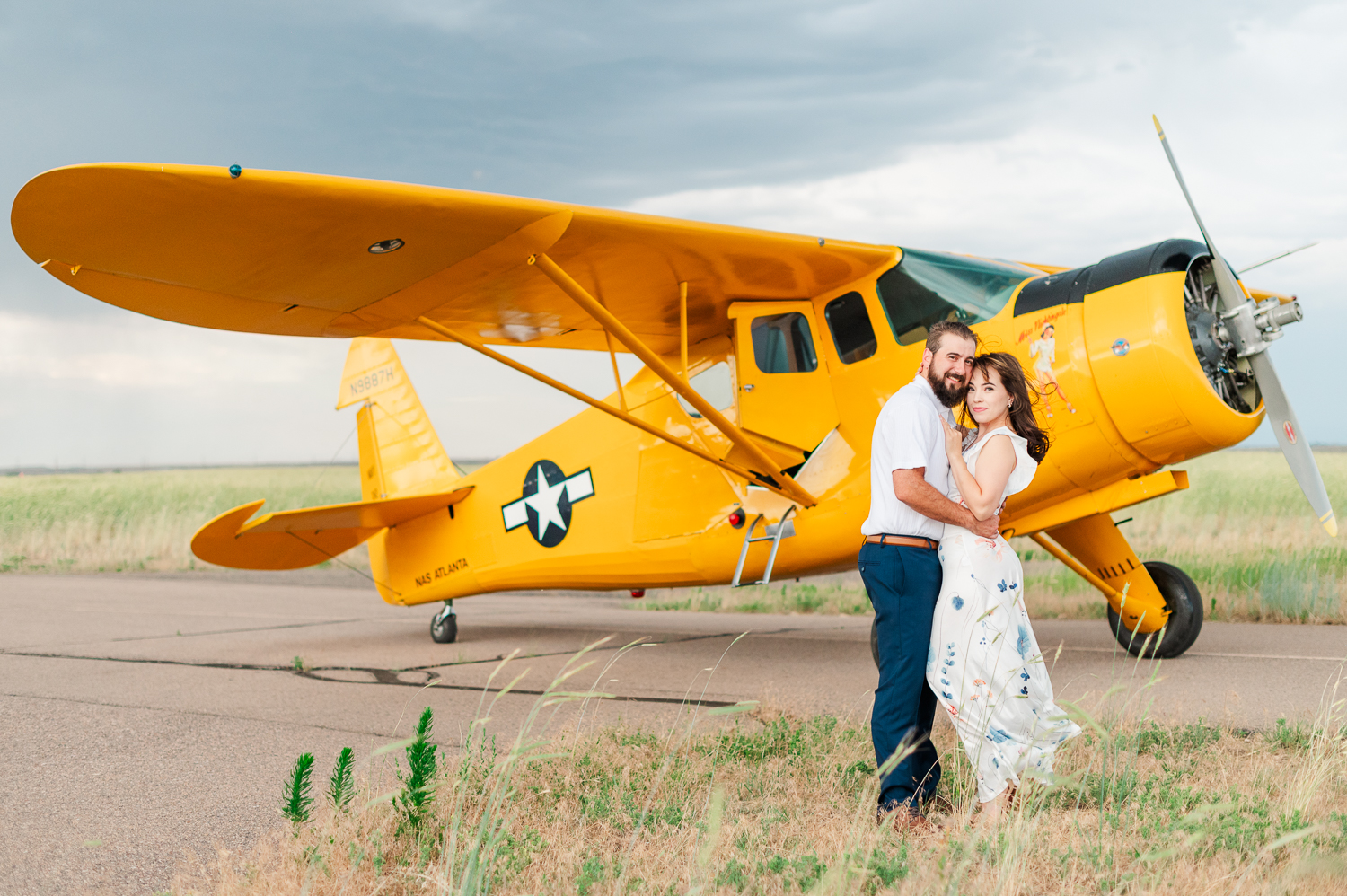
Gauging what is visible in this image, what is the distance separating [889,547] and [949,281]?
3.37 meters

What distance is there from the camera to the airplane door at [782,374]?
632 centimetres

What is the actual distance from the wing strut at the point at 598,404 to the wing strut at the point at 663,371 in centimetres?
9

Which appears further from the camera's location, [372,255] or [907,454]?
[372,255]

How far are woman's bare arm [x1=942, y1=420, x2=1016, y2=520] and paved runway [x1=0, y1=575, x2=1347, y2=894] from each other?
642 millimetres

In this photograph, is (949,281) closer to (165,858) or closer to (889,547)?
(889,547)

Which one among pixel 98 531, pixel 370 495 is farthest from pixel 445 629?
pixel 98 531

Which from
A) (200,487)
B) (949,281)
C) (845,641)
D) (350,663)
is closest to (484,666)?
(350,663)

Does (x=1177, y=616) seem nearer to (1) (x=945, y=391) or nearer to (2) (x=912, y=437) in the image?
(1) (x=945, y=391)

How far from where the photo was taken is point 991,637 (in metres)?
2.93

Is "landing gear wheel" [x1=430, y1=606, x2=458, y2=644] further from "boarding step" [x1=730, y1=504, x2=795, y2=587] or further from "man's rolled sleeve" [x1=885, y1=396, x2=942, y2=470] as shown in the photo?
"man's rolled sleeve" [x1=885, y1=396, x2=942, y2=470]

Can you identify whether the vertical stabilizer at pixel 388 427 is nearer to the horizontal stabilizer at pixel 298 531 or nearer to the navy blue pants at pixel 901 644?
the horizontal stabilizer at pixel 298 531

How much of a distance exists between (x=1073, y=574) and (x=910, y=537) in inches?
415

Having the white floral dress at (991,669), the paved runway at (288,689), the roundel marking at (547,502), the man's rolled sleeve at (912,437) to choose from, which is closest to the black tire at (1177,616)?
the paved runway at (288,689)

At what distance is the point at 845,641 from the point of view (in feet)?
27.4
